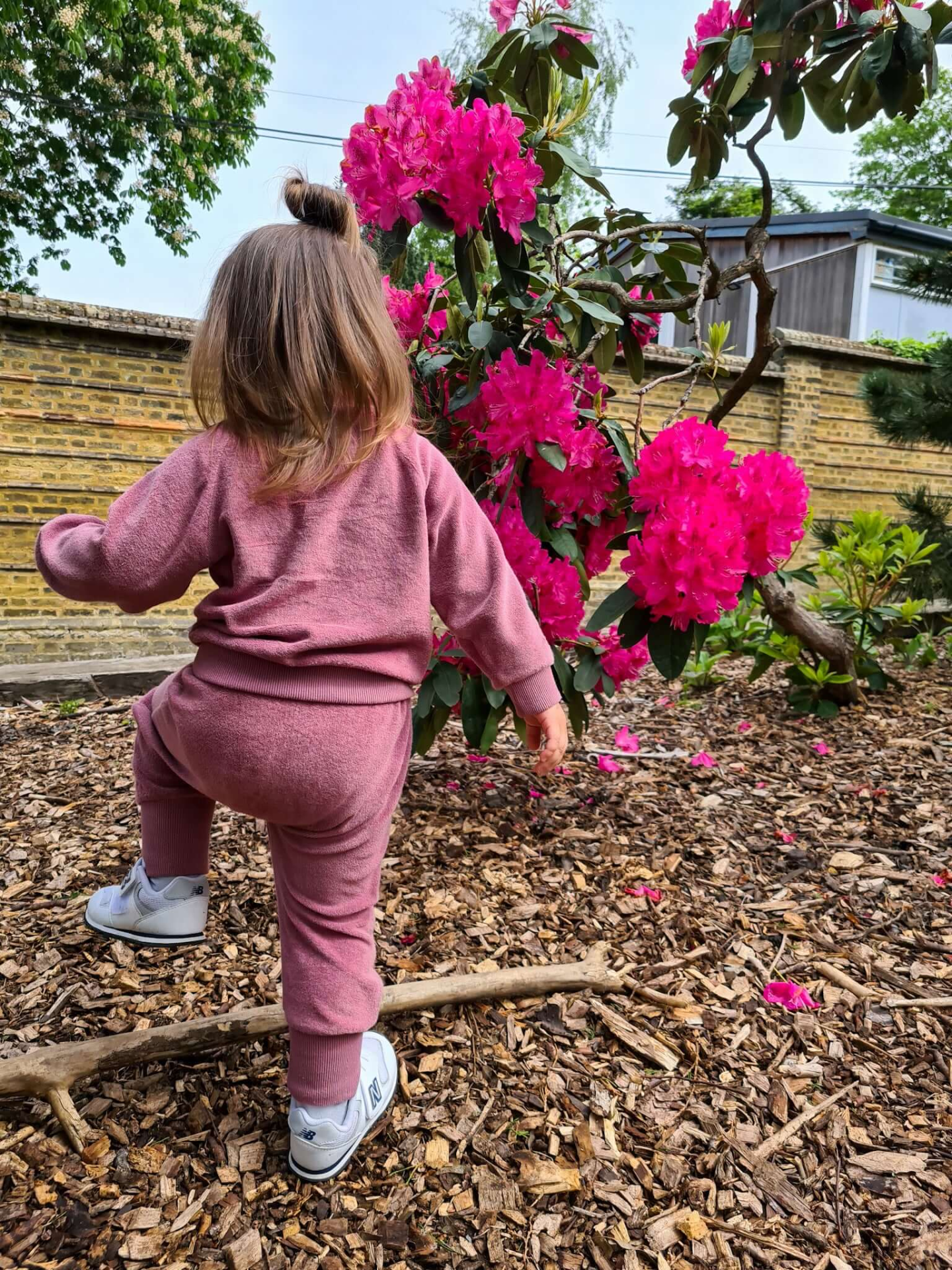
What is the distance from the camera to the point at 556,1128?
144cm

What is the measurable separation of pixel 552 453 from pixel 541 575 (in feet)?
0.99

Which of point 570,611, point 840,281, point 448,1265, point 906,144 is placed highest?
point 906,144

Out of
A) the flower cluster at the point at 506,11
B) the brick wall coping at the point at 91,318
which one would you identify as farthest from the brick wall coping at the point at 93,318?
the flower cluster at the point at 506,11

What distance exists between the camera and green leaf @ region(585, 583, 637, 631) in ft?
6.03

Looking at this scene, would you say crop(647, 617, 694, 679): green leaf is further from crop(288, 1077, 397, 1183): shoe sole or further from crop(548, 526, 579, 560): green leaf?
crop(288, 1077, 397, 1183): shoe sole

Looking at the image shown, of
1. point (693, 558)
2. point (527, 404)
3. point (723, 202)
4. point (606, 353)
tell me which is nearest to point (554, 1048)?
point (693, 558)

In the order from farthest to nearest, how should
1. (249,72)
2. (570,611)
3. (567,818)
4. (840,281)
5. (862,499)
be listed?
(840,281)
(249,72)
(862,499)
(567,818)
(570,611)

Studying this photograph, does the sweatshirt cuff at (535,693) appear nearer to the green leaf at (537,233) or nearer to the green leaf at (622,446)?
the green leaf at (622,446)

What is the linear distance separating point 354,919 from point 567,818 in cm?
132

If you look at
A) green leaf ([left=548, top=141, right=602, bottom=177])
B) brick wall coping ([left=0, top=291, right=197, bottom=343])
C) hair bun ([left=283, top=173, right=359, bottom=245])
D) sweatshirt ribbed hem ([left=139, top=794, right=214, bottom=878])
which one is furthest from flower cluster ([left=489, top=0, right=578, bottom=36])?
brick wall coping ([left=0, top=291, right=197, bottom=343])

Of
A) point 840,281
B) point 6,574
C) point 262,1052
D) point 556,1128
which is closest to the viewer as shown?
point 556,1128

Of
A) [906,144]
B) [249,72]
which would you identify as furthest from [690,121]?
[906,144]

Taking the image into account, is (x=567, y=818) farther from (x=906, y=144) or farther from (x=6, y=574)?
(x=906, y=144)

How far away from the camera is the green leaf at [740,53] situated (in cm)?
212
